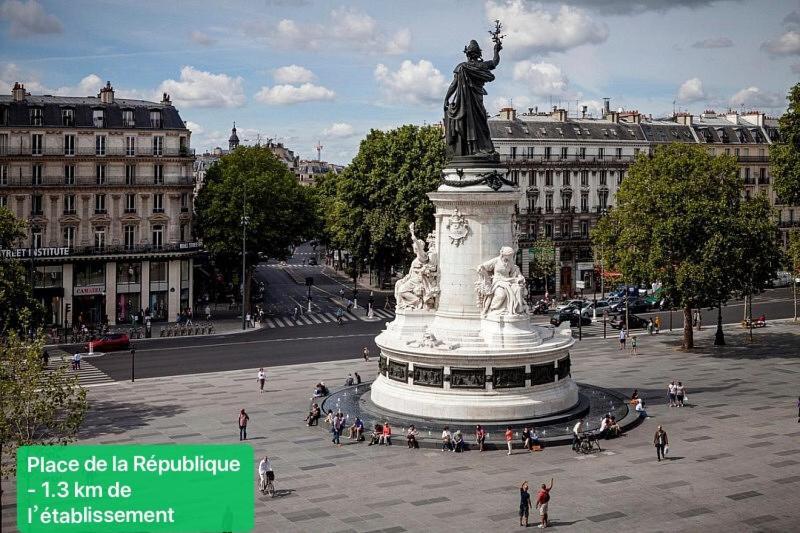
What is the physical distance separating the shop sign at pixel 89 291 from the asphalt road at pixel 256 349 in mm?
10272

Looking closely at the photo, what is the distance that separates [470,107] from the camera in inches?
1714

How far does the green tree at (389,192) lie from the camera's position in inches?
3155

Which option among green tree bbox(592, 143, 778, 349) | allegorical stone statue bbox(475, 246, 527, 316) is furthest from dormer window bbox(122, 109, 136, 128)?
allegorical stone statue bbox(475, 246, 527, 316)

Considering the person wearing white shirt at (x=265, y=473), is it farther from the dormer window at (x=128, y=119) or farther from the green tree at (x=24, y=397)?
the dormer window at (x=128, y=119)

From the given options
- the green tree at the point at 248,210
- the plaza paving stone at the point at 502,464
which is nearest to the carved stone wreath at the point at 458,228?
the plaza paving stone at the point at 502,464

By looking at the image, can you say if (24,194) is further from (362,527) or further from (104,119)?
(362,527)

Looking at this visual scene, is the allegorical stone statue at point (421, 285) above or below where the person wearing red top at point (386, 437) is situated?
above

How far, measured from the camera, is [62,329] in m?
69.6

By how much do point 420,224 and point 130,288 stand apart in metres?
26.0

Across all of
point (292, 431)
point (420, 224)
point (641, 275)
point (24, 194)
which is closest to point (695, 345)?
point (641, 275)

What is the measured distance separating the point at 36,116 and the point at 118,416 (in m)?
40.9

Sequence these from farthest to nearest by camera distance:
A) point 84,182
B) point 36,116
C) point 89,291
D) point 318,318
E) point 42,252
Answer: point 318,318 < point 84,182 < point 89,291 < point 36,116 < point 42,252

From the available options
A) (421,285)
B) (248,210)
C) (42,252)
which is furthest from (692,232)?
(42,252)

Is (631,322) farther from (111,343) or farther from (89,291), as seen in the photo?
(89,291)
